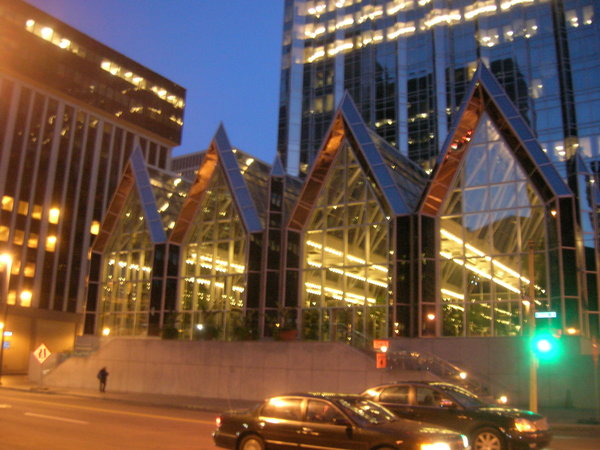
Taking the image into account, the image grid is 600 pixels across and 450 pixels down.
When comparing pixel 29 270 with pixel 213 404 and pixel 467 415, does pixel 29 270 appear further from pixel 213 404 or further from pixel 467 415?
pixel 467 415

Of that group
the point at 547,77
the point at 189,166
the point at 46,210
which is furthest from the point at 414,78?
the point at 189,166

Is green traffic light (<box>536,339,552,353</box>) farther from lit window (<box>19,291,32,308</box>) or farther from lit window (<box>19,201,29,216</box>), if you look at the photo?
lit window (<box>19,201,29,216</box>)

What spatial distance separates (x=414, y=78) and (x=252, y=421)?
63211 mm

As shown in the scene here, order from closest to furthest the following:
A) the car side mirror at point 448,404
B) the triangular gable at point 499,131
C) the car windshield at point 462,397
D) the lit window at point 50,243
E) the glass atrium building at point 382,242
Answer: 1. the car side mirror at point 448,404
2. the car windshield at point 462,397
3. the glass atrium building at point 382,242
4. the triangular gable at point 499,131
5. the lit window at point 50,243

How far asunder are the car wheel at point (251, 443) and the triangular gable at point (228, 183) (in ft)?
91.6

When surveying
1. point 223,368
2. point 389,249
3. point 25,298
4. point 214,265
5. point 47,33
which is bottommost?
point 223,368

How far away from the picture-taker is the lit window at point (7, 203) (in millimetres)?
65438

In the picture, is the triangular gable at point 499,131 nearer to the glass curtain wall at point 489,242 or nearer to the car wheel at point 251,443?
the glass curtain wall at point 489,242

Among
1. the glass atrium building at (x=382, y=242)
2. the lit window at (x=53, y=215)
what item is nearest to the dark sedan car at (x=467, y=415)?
the glass atrium building at (x=382, y=242)

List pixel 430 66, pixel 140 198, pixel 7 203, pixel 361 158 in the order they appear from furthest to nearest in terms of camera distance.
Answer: pixel 430 66, pixel 7 203, pixel 140 198, pixel 361 158

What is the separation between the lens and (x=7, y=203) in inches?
2591

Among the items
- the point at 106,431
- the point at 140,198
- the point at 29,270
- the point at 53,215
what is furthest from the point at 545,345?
the point at 53,215

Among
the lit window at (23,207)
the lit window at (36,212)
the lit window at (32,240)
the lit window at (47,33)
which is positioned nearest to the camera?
the lit window at (23,207)

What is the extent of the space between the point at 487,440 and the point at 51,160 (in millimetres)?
65409
